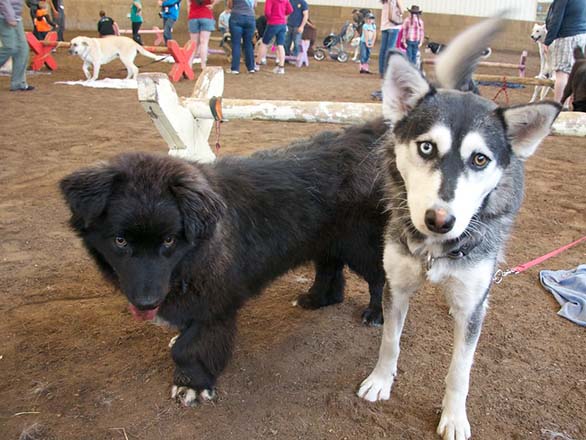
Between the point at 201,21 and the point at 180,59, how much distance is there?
1070 mm

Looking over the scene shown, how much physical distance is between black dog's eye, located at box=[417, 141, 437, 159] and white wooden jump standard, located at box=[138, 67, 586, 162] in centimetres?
153

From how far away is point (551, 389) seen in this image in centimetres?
266

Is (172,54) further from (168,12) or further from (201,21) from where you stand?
(168,12)

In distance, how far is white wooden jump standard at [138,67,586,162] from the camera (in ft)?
11.1

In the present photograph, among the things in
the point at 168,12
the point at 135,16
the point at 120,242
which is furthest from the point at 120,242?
the point at 135,16

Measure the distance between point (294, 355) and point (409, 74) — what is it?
1758 millimetres

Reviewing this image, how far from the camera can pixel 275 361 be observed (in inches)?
113

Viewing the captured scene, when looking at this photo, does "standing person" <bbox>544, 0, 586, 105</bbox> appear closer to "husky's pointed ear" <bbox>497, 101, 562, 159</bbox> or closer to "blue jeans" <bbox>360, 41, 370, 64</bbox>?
"husky's pointed ear" <bbox>497, 101, 562, 159</bbox>

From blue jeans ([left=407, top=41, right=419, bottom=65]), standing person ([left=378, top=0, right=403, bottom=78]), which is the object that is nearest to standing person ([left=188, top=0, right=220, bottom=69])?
standing person ([left=378, top=0, right=403, bottom=78])

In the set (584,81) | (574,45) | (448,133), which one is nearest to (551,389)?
(448,133)

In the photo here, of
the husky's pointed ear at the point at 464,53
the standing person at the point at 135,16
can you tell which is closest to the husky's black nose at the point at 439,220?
the husky's pointed ear at the point at 464,53

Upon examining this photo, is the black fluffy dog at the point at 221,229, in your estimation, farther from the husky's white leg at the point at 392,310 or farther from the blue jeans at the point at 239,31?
the blue jeans at the point at 239,31

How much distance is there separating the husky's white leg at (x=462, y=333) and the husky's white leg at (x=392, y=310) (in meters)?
0.20

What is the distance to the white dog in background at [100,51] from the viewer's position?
11.2m
